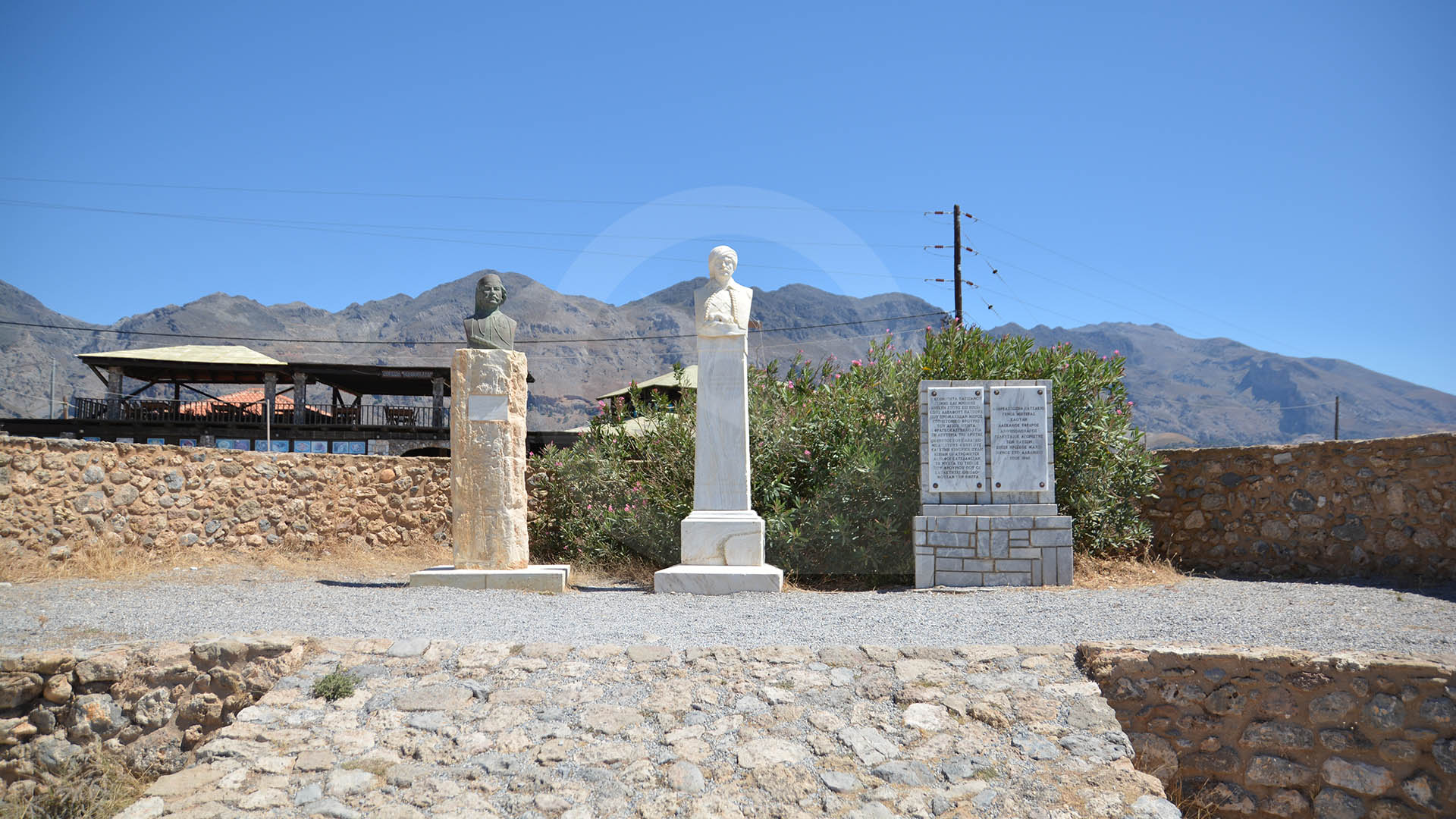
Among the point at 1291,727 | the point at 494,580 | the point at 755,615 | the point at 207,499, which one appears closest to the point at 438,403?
the point at 207,499

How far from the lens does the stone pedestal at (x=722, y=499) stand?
709cm

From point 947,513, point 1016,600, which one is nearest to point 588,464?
point 947,513

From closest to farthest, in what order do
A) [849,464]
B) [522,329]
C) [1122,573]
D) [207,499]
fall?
[1122,573], [849,464], [207,499], [522,329]

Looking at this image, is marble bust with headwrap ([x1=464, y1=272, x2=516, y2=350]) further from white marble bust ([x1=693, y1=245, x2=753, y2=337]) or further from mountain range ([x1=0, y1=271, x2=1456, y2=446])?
mountain range ([x1=0, y1=271, x2=1456, y2=446])

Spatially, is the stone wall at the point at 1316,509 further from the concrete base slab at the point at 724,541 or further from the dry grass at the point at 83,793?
the dry grass at the point at 83,793

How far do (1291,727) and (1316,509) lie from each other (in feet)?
16.0

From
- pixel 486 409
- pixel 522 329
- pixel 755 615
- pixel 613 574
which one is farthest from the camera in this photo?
pixel 522 329

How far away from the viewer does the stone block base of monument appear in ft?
24.3

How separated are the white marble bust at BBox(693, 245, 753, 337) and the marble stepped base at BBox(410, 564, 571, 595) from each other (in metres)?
2.66

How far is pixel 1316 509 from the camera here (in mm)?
8086

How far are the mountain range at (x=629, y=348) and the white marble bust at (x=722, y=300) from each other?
67.5m

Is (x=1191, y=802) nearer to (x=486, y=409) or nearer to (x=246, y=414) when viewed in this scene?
(x=486, y=409)

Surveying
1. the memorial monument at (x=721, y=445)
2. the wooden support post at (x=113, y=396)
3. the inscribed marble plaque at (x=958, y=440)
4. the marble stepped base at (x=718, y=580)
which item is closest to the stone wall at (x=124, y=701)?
the marble stepped base at (x=718, y=580)

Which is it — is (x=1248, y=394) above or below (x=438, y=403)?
above
